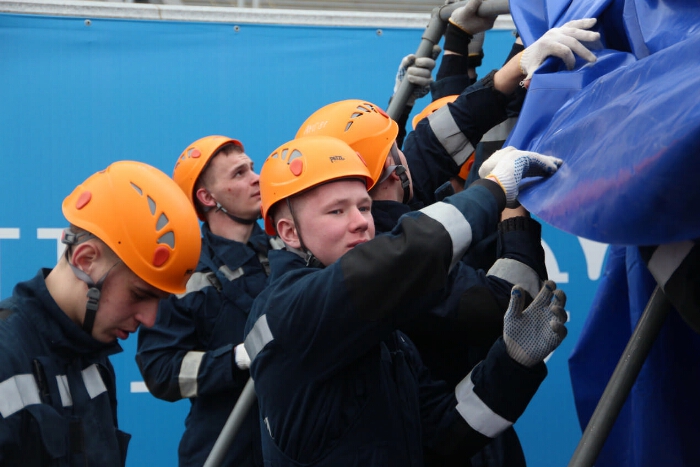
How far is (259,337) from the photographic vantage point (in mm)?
A: 1805

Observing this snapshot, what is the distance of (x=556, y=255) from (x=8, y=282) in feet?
8.79

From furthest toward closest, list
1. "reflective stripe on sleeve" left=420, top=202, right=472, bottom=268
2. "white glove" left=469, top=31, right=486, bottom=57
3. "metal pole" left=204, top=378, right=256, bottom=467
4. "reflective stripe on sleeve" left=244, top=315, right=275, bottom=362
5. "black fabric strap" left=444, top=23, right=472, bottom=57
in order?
"white glove" left=469, top=31, right=486, bottom=57 < "black fabric strap" left=444, top=23, right=472, bottom=57 < "metal pole" left=204, top=378, right=256, bottom=467 < "reflective stripe on sleeve" left=244, top=315, right=275, bottom=362 < "reflective stripe on sleeve" left=420, top=202, right=472, bottom=268

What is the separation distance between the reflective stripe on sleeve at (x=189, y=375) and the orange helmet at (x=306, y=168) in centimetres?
108

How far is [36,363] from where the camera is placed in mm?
1925

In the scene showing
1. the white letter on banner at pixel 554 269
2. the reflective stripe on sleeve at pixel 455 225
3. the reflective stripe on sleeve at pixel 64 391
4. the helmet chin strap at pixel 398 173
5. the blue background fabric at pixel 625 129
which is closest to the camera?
the blue background fabric at pixel 625 129

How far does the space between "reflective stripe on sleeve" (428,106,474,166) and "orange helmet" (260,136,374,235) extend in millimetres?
595

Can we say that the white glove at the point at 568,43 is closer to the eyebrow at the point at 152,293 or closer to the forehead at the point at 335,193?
the forehead at the point at 335,193

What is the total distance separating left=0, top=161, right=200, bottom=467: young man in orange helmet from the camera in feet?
6.13

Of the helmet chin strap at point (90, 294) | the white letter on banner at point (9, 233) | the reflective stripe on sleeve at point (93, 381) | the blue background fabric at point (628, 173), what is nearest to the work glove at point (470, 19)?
the blue background fabric at point (628, 173)

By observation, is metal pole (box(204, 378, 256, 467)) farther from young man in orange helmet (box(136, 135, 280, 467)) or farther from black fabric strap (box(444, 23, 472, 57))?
black fabric strap (box(444, 23, 472, 57))

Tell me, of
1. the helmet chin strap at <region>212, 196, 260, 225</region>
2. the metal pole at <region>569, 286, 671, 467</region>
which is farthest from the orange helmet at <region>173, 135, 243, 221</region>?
the metal pole at <region>569, 286, 671, 467</region>

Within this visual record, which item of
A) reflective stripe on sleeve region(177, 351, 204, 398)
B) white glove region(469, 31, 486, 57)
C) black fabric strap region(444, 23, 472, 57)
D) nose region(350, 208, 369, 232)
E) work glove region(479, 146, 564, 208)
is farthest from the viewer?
white glove region(469, 31, 486, 57)

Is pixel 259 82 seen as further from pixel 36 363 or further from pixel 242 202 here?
pixel 36 363

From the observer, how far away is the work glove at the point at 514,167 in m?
1.44
